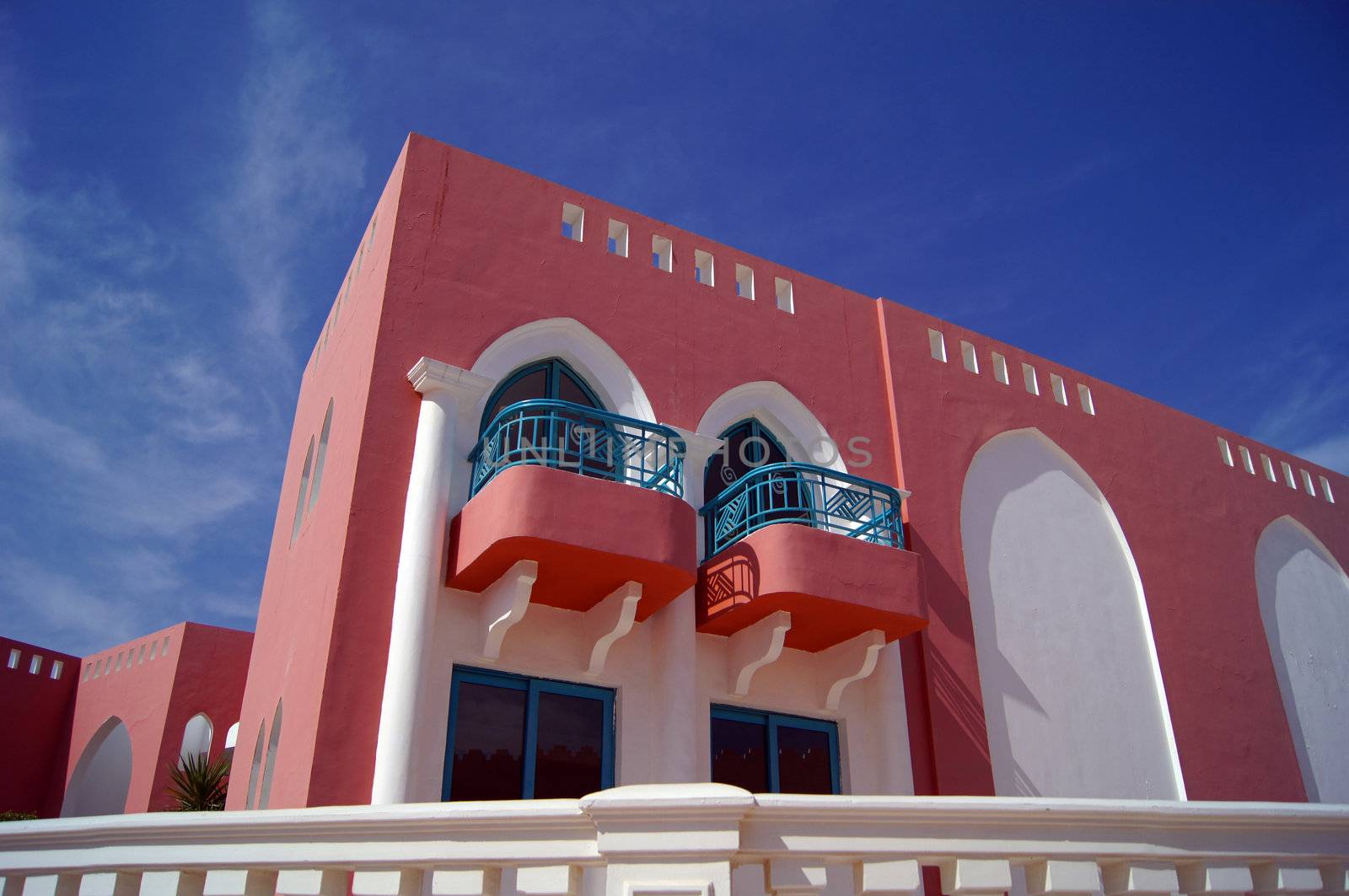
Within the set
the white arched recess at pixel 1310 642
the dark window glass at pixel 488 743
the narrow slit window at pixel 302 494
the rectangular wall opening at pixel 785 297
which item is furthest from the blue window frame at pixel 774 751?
the white arched recess at pixel 1310 642

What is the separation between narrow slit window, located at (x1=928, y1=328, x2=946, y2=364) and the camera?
43.8ft

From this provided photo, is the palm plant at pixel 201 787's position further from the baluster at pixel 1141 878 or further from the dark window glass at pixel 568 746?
the baluster at pixel 1141 878

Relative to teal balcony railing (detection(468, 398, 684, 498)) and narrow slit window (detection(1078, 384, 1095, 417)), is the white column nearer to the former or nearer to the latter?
teal balcony railing (detection(468, 398, 684, 498))

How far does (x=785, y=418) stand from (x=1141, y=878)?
822 centimetres

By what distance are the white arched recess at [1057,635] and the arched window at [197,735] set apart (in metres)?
11.4

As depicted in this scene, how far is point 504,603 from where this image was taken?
8672 mm

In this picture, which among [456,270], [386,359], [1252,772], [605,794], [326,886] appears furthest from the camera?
[1252,772]

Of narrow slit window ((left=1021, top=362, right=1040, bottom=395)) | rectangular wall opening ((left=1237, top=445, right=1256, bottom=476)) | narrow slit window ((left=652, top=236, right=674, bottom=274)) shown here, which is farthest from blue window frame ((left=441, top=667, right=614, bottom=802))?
rectangular wall opening ((left=1237, top=445, right=1256, bottom=476))

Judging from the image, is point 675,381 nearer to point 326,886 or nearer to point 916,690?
point 916,690

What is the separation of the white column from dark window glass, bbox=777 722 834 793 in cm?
Result: 348

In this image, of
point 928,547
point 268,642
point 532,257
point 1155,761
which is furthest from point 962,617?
point 268,642

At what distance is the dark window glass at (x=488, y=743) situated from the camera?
8.54 meters

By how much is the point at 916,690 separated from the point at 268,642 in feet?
21.9

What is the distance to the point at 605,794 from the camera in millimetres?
3338
